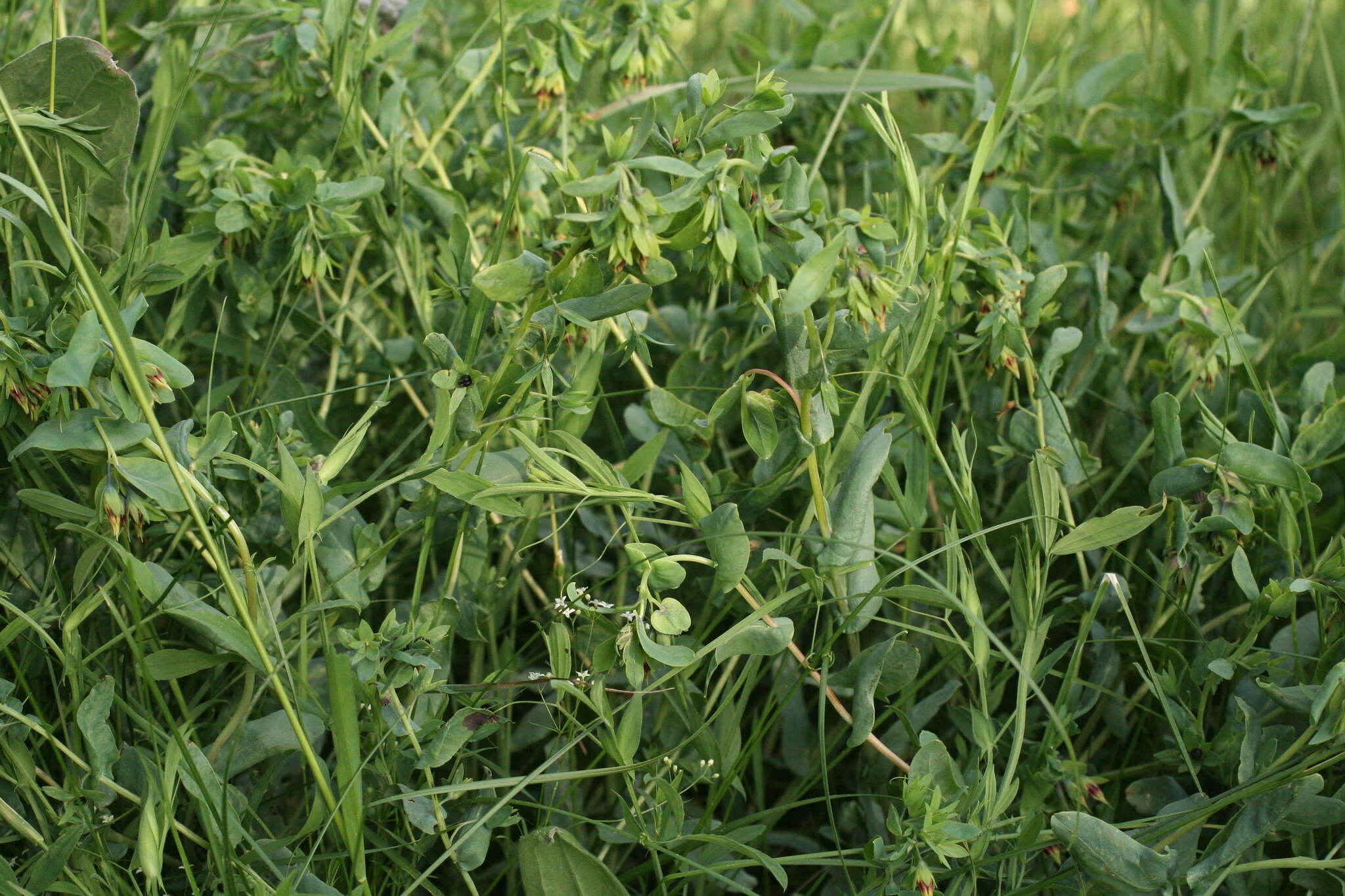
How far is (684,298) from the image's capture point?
1.43 meters

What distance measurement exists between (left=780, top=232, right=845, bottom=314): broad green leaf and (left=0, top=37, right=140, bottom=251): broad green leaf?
63 cm

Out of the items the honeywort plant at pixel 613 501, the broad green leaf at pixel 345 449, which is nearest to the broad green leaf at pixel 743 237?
the honeywort plant at pixel 613 501

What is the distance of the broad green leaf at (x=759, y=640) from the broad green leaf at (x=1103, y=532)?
0.25 meters

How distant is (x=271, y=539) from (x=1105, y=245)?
1076mm

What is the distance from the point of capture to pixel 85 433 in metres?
0.80

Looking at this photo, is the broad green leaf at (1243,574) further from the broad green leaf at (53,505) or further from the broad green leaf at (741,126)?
the broad green leaf at (53,505)

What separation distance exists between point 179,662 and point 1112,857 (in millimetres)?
729

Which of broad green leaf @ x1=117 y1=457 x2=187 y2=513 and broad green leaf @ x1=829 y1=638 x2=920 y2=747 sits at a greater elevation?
broad green leaf @ x1=117 y1=457 x2=187 y2=513

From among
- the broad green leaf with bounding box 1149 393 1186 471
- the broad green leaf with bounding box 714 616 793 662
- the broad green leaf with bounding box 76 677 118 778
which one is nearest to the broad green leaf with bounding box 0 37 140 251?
the broad green leaf with bounding box 76 677 118 778

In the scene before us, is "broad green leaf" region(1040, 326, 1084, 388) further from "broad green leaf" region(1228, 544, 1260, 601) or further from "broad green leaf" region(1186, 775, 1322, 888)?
"broad green leaf" region(1186, 775, 1322, 888)

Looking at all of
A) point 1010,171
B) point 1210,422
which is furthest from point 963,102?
point 1210,422

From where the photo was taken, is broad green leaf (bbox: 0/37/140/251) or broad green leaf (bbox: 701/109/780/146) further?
broad green leaf (bbox: 0/37/140/251)

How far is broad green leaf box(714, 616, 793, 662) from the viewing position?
0.80 metres

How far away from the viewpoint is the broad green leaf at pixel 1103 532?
869mm
